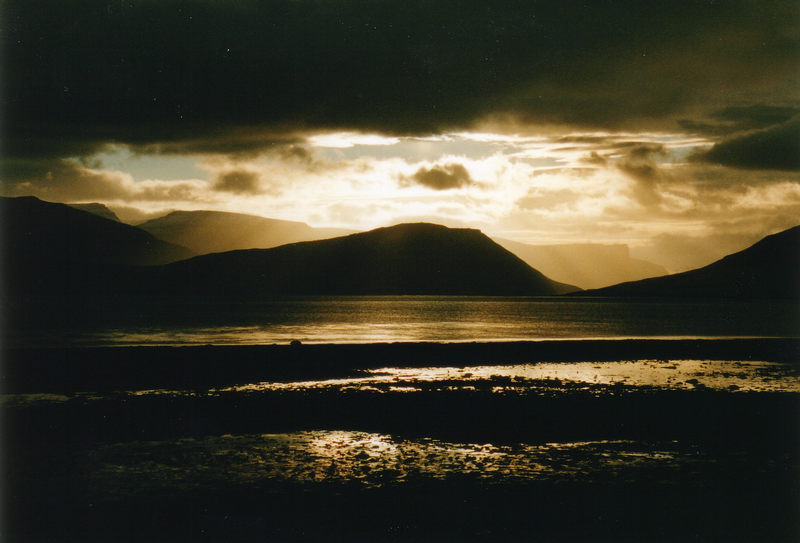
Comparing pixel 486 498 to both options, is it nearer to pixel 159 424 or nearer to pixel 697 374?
pixel 159 424

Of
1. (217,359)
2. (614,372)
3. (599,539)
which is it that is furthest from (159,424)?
(614,372)

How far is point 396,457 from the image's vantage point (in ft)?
48.5

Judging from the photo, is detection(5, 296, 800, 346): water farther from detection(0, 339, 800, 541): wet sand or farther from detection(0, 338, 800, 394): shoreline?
detection(0, 339, 800, 541): wet sand

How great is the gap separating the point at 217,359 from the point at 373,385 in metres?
12.7

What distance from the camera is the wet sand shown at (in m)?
10.5

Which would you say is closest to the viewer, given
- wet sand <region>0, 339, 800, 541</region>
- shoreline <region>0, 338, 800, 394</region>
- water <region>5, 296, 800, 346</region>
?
wet sand <region>0, 339, 800, 541</region>

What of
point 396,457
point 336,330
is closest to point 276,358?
point 396,457

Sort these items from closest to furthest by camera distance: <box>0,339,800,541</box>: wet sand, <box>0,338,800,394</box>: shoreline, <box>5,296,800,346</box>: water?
<box>0,339,800,541</box>: wet sand → <box>0,338,800,394</box>: shoreline → <box>5,296,800,346</box>: water

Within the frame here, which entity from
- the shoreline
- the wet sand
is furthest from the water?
the wet sand

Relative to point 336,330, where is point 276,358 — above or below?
above

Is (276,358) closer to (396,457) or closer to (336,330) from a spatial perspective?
(396,457)

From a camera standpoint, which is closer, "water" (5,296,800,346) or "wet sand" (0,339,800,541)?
"wet sand" (0,339,800,541)

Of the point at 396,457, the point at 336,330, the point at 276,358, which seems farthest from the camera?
the point at 336,330

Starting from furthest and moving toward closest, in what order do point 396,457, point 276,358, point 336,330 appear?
point 336,330
point 276,358
point 396,457
